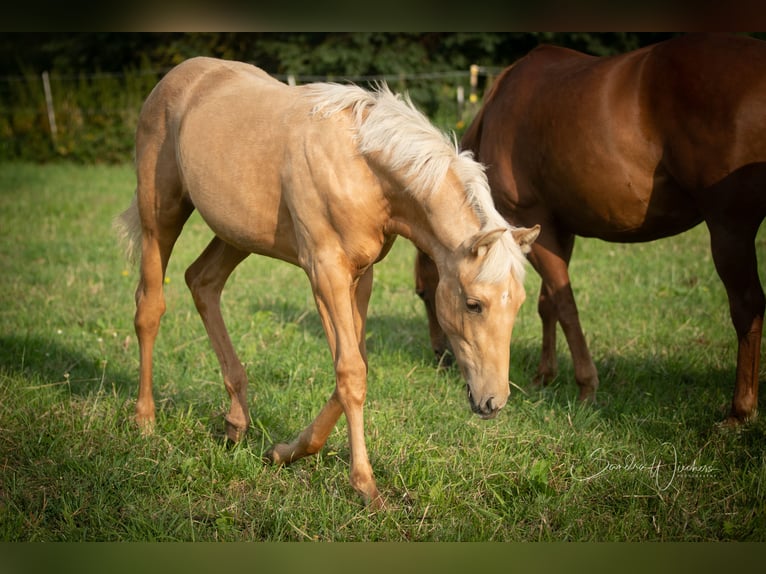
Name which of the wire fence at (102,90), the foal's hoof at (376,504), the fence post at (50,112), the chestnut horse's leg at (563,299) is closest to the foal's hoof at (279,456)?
the foal's hoof at (376,504)

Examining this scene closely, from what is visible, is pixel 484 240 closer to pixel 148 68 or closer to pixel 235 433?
pixel 235 433

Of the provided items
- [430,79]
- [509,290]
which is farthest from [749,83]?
[430,79]

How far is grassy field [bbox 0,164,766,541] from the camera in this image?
3287 mm

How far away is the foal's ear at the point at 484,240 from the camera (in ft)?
9.68

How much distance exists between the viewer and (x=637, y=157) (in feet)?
14.0

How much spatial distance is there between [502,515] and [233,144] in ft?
7.28

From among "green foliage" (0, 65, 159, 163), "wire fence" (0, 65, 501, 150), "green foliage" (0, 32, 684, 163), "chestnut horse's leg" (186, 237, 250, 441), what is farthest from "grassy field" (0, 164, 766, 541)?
"green foliage" (0, 65, 159, 163)

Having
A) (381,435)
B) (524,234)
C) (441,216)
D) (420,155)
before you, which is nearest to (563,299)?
(381,435)

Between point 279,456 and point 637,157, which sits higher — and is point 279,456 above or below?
below

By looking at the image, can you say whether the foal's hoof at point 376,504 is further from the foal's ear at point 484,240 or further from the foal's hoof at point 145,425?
the foal's hoof at point 145,425

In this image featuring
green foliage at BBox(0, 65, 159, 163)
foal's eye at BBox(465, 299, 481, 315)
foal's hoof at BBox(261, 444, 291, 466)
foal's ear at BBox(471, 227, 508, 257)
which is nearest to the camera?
foal's ear at BBox(471, 227, 508, 257)

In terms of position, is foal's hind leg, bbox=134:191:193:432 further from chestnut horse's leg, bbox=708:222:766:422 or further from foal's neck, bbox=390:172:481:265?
chestnut horse's leg, bbox=708:222:766:422

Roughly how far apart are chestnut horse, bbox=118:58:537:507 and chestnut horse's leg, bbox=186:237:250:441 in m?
0.01

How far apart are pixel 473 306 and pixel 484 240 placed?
30cm
